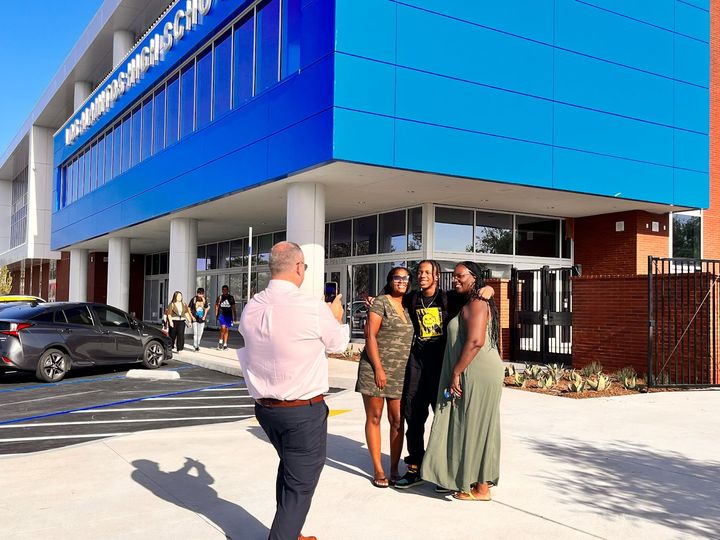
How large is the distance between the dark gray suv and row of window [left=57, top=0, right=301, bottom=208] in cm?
688

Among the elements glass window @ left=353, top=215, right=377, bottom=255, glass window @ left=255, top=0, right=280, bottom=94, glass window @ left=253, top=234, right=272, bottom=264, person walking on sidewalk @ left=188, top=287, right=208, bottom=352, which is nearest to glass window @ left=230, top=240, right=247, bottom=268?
glass window @ left=253, top=234, right=272, bottom=264

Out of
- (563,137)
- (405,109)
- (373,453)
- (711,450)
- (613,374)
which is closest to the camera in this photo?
(373,453)

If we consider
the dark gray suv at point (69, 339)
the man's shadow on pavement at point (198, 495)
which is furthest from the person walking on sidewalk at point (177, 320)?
the man's shadow on pavement at point (198, 495)

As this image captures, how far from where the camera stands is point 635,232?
20.0 metres

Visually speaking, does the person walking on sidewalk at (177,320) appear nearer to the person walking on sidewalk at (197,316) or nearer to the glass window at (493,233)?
the person walking on sidewalk at (197,316)

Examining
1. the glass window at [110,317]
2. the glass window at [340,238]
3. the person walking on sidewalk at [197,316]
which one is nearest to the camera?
the glass window at [110,317]

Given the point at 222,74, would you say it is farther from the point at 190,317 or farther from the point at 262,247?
the point at 262,247

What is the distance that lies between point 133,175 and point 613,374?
66.2ft

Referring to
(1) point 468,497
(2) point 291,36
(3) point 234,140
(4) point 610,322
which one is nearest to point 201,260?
(3) point 234,140

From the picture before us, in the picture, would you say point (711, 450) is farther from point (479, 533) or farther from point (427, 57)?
point (427, 57)

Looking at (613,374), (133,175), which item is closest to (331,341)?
(613,374)

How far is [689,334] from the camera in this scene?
1134 centimetres

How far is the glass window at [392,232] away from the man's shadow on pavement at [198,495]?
1421 cm

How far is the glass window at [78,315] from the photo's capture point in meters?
13.1
